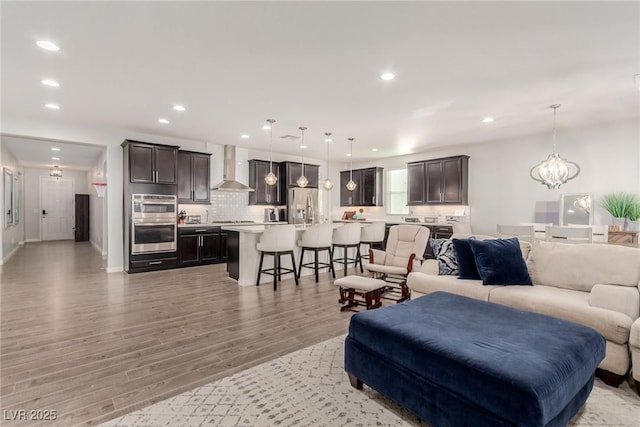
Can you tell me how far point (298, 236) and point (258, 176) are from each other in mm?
2918

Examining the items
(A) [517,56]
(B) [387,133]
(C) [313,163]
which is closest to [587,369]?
(A) [517,56]

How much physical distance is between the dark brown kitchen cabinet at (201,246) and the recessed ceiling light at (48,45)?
4.04 meters

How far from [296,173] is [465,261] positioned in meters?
5.92

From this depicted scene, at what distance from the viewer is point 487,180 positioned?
7.18 m

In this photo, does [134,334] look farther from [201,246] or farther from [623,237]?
[623,237]

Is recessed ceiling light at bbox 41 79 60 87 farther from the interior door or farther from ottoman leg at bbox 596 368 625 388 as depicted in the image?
the interior door

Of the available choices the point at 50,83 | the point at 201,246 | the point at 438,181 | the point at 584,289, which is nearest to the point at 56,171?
the point at 201,246

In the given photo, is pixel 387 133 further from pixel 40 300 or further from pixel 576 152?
pixel 40 300

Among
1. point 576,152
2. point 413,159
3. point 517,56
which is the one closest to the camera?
point 517,56

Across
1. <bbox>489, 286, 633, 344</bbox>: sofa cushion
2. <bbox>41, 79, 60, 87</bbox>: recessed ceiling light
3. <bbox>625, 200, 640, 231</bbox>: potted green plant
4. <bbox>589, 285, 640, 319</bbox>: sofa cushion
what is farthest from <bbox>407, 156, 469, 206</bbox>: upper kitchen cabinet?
<bbox>41, 79, 60, 87</bbox>: recessed ceiling light

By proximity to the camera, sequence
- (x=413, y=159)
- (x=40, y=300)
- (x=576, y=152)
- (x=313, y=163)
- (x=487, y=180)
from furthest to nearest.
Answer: (x=313, y=163) < (x=413, y=159) < (x=487, y=180) < (x=576, y=152) < (x=40, y=300)

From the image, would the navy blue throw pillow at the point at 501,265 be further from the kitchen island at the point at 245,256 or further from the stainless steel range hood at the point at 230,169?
the stainless steel range hood at the point at 230,169

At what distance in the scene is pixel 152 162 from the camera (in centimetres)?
629

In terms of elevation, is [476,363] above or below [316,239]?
below
